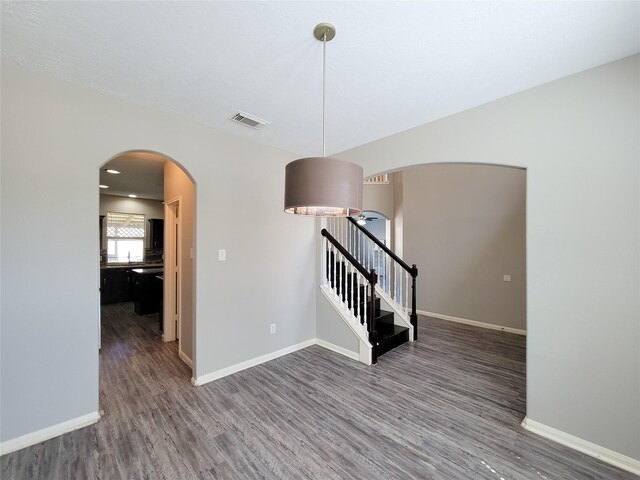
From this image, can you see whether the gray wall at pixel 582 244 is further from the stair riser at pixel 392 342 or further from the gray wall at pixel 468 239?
the gray wall at pixel 468 239

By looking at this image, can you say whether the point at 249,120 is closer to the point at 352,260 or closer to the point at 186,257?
the point at 186,257

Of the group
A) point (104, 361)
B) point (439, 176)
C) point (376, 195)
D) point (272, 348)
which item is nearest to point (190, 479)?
point (272, 348)

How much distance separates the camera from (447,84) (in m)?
2.23

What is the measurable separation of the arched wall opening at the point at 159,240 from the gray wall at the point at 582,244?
10.5ft

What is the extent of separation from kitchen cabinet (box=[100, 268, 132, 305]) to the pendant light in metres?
6.98

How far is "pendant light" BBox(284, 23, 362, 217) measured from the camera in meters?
1.56

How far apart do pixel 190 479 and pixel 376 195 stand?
652cm

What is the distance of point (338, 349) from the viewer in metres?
3.78

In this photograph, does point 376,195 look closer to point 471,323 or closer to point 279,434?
point 471,323

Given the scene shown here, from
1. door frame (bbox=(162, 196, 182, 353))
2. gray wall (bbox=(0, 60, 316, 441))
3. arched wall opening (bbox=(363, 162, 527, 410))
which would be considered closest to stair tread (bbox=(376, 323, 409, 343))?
arched wall opening (bbox=(363, 162, 527, 410))

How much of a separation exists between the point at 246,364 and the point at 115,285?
5.35 m

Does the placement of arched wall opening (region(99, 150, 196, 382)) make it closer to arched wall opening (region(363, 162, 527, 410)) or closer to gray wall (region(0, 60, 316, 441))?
gray wall (region(0, 60, 316, 441))

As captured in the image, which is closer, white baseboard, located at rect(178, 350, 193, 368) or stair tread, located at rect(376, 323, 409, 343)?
white baseboard, located at rect(178, 350, 193, 368)

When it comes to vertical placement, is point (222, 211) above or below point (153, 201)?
below
